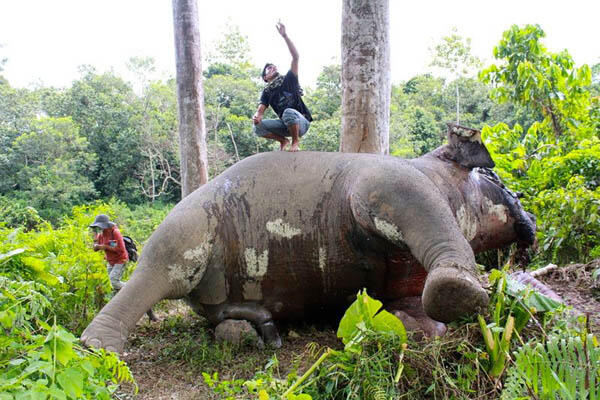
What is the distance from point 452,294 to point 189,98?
18.8 ft

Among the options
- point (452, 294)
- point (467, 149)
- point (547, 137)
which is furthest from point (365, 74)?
point (547, 137)

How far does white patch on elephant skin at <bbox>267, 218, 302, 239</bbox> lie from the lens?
362 centimetres

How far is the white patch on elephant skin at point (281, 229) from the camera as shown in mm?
3625

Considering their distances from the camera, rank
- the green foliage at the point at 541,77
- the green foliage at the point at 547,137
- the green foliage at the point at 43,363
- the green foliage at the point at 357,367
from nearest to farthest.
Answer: the green foliage at the point at 43,363
the green foliage at the point at 357,367
the green foliage at the point at 547,137
the green foliage at the point at 541,77

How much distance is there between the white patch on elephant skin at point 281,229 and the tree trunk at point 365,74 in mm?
1629

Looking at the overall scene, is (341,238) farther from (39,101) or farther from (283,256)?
(39,101)

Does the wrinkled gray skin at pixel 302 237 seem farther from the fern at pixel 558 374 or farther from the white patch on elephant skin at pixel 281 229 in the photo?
the fern at pixel 558 374

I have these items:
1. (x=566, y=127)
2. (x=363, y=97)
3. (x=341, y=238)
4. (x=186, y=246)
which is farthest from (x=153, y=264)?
(x=566, y=127)

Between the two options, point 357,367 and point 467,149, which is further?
point 467,149

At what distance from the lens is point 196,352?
138 inches

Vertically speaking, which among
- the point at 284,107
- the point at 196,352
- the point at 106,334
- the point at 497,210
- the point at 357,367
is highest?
the point at 284,107

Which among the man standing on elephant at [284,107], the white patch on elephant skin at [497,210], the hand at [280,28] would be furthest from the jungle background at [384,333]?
the hand at [280,28]

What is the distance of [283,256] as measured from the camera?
3652 millimetres

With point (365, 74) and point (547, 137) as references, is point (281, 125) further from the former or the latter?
point (547, 137)
